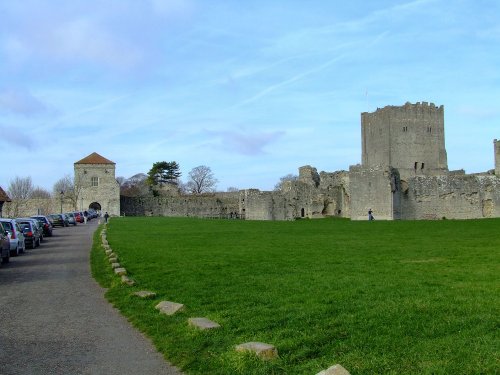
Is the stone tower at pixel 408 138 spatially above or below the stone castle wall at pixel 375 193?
above

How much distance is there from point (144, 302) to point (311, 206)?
5391 centimetres

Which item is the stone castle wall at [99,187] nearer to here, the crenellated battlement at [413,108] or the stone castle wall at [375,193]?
the crenellated battlement at [413,108]

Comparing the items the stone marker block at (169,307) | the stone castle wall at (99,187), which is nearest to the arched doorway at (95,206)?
the stone castle wall at (99,187)

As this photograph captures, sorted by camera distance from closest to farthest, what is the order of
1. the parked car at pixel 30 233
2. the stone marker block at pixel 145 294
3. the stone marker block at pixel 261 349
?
the stone marker block at pixel 261 349
the stone marker block at pixel 145 294
the parked car at pixel 30 233

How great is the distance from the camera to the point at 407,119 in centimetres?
8244

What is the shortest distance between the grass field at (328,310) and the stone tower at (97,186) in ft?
252

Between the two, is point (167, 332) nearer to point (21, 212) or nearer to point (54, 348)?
point (54, 348)

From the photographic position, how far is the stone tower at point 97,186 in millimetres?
92750

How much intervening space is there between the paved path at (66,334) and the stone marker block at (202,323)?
0.64 meters

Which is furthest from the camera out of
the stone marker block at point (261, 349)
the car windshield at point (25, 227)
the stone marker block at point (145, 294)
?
the car windshield at point (25, 227)

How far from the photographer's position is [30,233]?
28.8 metres

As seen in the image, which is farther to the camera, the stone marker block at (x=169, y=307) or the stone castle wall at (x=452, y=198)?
the stone castle wall at (x=452, y=198)

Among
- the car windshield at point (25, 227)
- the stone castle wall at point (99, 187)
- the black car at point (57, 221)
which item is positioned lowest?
the car windshield at point (25, 227)

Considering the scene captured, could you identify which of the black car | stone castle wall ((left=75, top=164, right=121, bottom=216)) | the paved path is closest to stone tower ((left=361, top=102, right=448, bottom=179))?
stone castle wall ((left=75, top=164, right=121, bottom=216))
